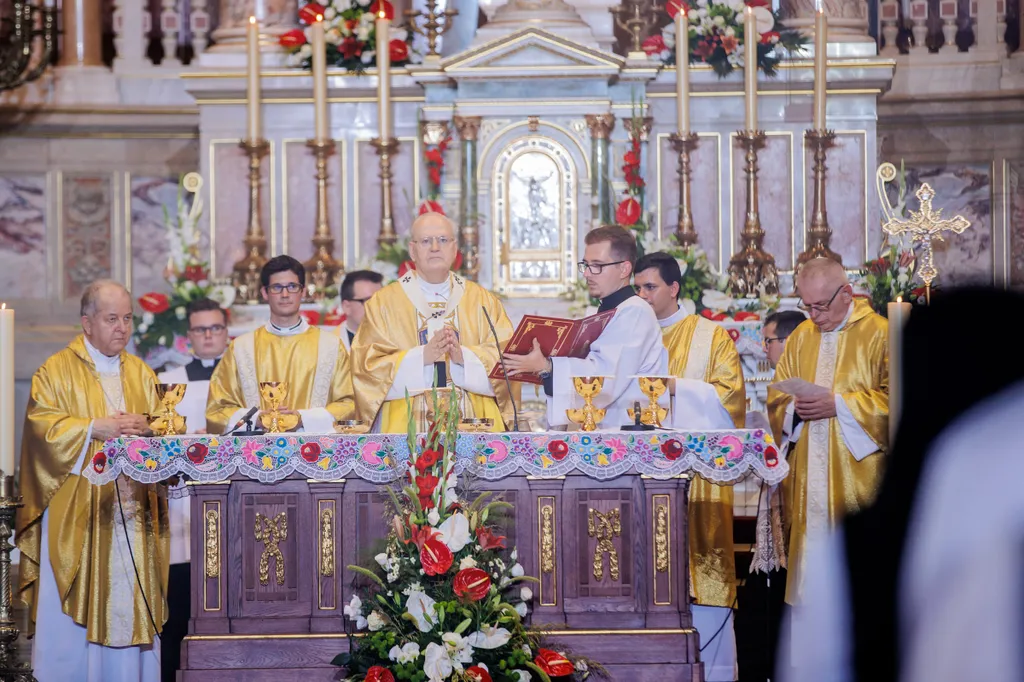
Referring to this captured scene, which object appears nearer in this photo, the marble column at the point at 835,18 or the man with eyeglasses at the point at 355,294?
the man with eyeglasses at the point at 355,294

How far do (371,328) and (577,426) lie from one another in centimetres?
95

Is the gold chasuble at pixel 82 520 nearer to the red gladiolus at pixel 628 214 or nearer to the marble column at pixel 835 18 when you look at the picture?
the red gladiolus at pixel 628 214

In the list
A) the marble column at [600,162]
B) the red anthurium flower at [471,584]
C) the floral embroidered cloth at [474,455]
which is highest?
the marble column at [600,162]

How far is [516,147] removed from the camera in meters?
8.40

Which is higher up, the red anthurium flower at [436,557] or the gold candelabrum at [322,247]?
the gold candelabrum at [322,247]

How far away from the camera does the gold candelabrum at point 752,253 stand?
26.5 ft

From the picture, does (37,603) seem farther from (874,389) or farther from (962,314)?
(962,314)

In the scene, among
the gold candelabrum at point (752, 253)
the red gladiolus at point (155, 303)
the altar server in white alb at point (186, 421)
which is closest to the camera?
the altar server in white alb at point (186, 421)

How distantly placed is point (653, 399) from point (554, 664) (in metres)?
1.07

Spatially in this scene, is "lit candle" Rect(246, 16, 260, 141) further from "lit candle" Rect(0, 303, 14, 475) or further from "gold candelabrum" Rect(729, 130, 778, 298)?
"lit candle" Rect(0, 303, 14, 475)

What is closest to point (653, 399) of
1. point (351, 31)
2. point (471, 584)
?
point (471, 584)

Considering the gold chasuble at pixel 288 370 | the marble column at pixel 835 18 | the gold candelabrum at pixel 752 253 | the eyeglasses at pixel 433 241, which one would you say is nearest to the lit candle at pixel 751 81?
the gold candelabrum at pixel 752 253

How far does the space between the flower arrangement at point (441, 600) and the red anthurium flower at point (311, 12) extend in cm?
433

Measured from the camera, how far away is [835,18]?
8750 millimetres
